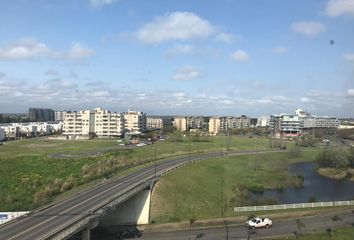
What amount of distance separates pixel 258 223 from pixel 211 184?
23.8m

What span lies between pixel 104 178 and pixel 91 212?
85.0ft

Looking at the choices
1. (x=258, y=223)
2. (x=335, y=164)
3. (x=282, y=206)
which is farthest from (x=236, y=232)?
(x=335, y=164)

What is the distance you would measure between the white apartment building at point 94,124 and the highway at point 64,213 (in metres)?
123

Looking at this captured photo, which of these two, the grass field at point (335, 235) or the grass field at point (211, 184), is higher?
the grass field at point (211, 184)

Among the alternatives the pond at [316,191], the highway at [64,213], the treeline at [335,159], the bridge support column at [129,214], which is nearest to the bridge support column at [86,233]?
the highway at [64,213]

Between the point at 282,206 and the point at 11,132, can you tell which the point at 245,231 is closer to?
the point at 282,206

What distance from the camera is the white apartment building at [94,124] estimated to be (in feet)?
616

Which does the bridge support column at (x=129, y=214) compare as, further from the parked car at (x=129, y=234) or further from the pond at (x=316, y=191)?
the pond at (x=316, y=191)

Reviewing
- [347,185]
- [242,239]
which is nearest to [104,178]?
[242,239]

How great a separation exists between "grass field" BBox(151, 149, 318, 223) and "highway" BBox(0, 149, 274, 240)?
16.3ft

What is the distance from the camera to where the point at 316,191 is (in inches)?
3258

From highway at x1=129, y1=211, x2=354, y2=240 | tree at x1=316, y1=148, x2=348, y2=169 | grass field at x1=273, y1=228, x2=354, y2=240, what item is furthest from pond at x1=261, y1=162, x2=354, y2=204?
grass field at x1=273, y1=228, x2=354, y2=240

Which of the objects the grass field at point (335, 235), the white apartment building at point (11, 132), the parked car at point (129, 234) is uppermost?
the white apartment building at point (11, 132)

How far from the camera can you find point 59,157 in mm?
103188
